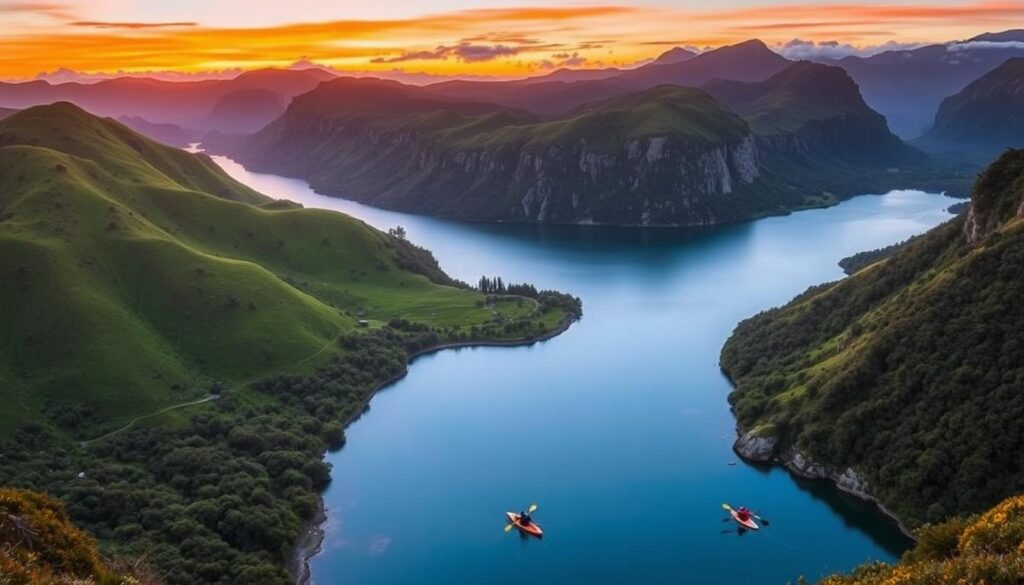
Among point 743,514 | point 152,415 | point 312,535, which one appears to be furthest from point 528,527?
point 152,415

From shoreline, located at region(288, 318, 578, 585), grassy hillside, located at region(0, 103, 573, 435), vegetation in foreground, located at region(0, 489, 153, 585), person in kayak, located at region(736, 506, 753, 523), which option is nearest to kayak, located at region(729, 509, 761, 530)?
person in kayak, located at region(736, 506, 753, 523)

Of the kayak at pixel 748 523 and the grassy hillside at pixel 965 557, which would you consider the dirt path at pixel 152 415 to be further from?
the grassy hillside at pixel 965 557

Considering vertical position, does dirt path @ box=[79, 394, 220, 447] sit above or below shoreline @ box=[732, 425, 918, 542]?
below

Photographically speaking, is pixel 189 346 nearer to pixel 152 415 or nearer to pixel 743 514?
pixel 152 415

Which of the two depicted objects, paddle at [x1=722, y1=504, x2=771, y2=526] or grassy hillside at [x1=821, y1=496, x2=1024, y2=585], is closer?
grassy hillside at [x1=821, y1=496, x2=1024, y2=585]

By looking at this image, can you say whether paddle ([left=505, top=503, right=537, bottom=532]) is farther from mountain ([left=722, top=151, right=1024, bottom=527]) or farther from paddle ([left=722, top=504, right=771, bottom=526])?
mountain ([left=722, top=151, right=1024, bottom=527])

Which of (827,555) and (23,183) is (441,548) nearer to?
(827,555)
